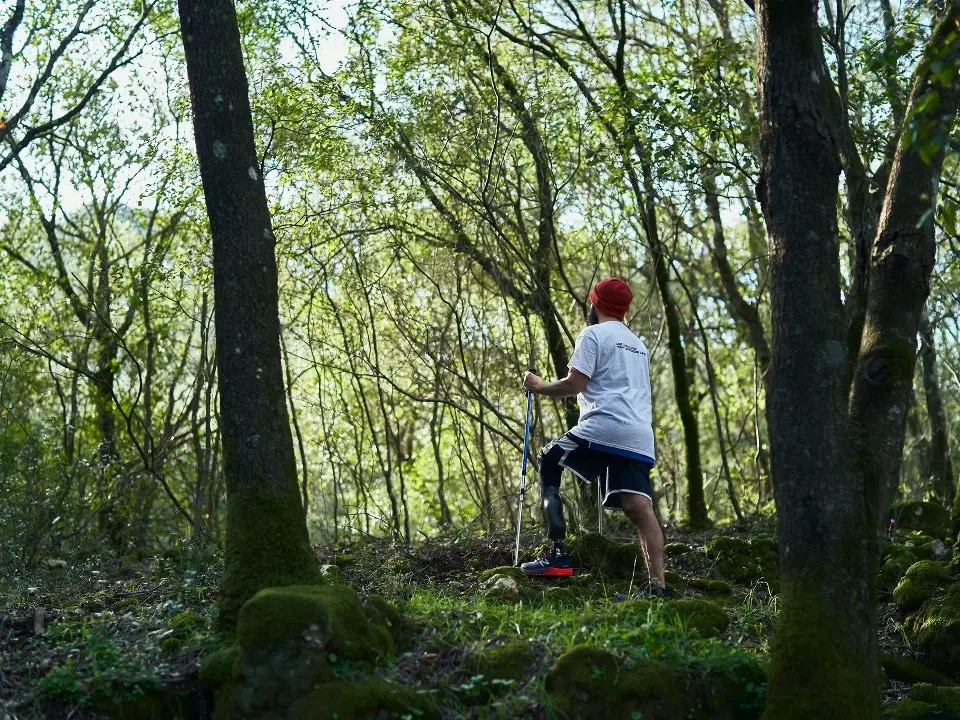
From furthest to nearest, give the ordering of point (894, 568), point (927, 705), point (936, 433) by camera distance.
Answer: point (936, 433)
point (894, 568)
point (927, 705)

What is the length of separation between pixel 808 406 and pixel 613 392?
199cm

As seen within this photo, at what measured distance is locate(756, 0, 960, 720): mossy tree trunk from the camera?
173 inches

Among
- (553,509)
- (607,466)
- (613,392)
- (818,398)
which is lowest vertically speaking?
(553,509)

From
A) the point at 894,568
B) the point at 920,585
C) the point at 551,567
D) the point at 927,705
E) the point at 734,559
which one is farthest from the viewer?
the point at 734,559

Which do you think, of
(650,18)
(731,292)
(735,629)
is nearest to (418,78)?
(650,18)

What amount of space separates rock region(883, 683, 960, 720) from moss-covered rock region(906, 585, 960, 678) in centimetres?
52

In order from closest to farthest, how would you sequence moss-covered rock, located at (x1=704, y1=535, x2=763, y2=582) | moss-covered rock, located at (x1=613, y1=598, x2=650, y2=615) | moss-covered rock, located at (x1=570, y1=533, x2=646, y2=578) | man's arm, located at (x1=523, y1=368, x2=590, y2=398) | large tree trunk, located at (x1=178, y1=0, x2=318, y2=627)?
large tree trunk, located at (x1=178, y1=0, x2=318, y2=627)
moss-covered rock, located at (x1=613, y1=598, x2=650, y2=615)
man's arm, located at (x1=523, y1=368, x2=590, y2=398)
moss-covered rock, located at (x1=570, y1=533, x2=646, y2=578)
moss-covered rock, located at (x1=704, y1=535, x2=763, y2=582)

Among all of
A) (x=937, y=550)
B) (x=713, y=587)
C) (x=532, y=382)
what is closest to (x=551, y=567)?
(x=713, y=587)

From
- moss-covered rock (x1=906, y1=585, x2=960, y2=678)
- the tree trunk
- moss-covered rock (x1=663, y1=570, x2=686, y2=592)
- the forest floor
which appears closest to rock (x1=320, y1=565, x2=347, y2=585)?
the forest floor

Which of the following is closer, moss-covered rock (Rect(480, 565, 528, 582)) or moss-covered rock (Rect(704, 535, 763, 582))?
moss-covered rock (Rect(480, 565, 528, 582))

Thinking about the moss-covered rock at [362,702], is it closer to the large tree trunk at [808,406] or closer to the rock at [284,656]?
the rock at [284,656]

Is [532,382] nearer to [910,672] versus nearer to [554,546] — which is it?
[554,546]

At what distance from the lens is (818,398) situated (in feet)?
14.7

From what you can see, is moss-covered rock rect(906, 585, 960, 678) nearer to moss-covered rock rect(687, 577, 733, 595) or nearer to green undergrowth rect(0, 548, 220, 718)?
moss-covered rock rect(687, 577, 733, 595)
